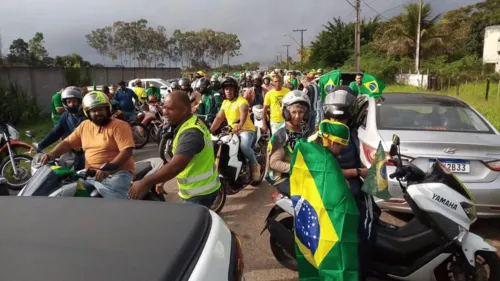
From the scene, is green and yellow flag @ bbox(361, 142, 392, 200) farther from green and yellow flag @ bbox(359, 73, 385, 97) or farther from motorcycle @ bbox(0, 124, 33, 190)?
motorcycle @ bbox(0, 124, 33, 190)

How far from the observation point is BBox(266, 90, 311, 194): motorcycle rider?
3352mm

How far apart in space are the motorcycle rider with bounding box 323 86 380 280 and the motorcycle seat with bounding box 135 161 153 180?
1.87m

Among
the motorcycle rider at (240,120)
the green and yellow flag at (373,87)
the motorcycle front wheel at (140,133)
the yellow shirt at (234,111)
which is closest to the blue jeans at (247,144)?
the motorcycle rider at (240,120)

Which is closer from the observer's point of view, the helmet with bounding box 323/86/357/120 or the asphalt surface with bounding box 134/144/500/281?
the helmet with bounding box 323/86/357/120

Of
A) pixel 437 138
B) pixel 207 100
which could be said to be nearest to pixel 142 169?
pixel 437 138

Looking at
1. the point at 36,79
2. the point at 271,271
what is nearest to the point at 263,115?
the point at 271,271

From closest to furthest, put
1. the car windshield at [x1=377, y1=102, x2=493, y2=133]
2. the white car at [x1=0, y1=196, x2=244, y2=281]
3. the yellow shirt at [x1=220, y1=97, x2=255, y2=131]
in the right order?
the white car at [x1=0, y1=196, x2=244, y2=281], the car windshield at [x1=377, y1=102, x2=493, y2=133], the yellow shirt at [x1=220, y1=97, x2=255, y2=131]

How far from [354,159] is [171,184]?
13.3ft

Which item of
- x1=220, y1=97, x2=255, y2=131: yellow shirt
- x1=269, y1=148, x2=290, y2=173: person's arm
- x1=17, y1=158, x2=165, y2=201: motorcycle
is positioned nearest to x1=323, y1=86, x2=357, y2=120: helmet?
x1=269, y1=148, x2=290, y2=173: person's arm

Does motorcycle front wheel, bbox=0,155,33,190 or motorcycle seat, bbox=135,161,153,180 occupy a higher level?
motorcycle seat, bbox=135,161,153,180

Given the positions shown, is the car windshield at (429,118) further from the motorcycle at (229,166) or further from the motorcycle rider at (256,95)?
the motorcycle rider at (256,95)

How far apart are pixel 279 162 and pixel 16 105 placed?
14458 mm

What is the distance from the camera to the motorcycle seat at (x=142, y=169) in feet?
13.3

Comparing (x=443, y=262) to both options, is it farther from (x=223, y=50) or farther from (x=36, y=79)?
(x=223, y=50)
